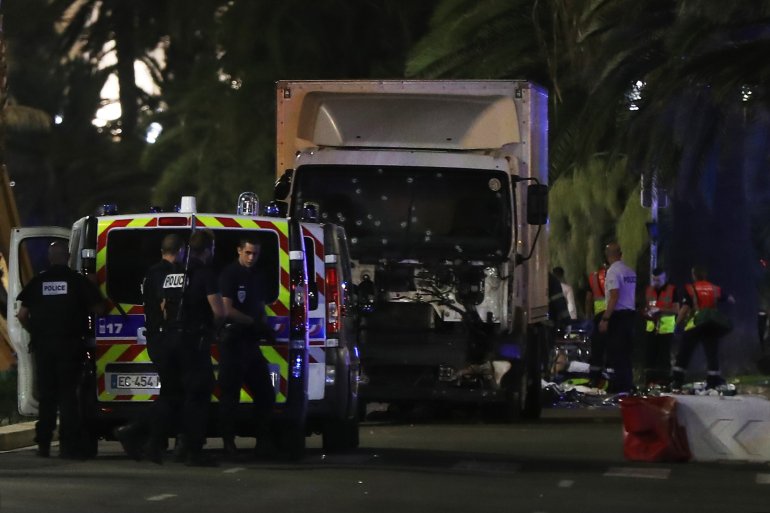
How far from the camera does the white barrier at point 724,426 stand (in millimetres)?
14570

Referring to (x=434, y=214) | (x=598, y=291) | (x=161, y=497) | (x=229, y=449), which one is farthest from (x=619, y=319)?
(x=161, y=497)

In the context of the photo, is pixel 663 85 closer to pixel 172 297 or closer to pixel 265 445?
pixel 265 445

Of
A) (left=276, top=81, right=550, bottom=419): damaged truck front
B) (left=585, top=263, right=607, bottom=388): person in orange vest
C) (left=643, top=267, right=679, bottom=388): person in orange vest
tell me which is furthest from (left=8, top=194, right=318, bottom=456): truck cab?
(left=643, top=267, right=679, bottom=388): person in orange vest

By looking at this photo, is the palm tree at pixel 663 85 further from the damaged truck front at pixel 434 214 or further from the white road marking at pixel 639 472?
the white road marking at pixel 639 472

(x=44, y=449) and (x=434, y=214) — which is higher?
(x=434, y=214)

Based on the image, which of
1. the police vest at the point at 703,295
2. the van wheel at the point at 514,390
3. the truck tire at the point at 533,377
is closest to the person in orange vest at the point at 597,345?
the police vest at the point at 703,295

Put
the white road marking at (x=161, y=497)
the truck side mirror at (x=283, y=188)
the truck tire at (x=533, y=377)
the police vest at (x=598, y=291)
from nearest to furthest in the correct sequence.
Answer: the white road marking at (x=161, y=497)
the truck side mirror at (x=283, y=188)
the truck tire at (x=533, y=377)
the police vest at (x=598, y=291)

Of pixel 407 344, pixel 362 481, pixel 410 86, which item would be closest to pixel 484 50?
pixel 410 86

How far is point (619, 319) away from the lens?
21.9m

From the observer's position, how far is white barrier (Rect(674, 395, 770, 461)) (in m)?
14.6

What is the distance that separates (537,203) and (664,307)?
24.1 feet

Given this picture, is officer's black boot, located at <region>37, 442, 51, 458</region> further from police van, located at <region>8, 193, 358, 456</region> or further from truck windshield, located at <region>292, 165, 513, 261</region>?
truck windshield, located at <region>292, 165, 513, 261</region>

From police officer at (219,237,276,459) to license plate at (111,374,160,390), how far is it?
0.52 metres

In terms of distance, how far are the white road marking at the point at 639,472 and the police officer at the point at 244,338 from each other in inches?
93.8
